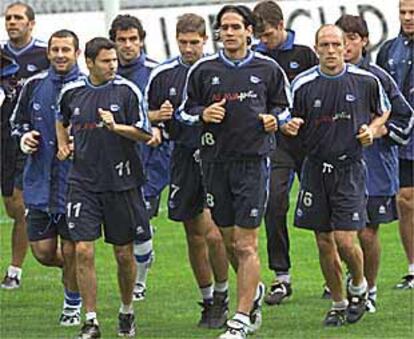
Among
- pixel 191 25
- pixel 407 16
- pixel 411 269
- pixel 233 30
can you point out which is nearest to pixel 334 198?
pixel 233 30

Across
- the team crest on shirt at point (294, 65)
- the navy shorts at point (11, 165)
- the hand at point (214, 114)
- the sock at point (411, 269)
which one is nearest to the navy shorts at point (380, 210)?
the sock at point (411, 269)

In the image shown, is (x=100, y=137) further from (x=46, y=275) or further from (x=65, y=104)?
(x=46, y=275)

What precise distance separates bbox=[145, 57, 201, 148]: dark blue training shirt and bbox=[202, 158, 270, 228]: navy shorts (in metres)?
0.91

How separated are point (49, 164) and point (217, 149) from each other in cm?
161

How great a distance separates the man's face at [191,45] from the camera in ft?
45.2

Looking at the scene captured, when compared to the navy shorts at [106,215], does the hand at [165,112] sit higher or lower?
higher

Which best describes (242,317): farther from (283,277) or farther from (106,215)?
(283,277)

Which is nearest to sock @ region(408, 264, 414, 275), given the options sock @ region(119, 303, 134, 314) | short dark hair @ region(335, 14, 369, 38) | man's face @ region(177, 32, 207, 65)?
short dark hair @ region(335, 14, 369, 38)

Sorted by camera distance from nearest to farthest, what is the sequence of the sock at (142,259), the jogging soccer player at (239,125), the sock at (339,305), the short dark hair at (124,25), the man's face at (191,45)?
the jogging soccer player at (239,125) < the sock at (339,305) < the man's face at (191,45) < the short dark hair at (124,25) < the sock at (142,259)

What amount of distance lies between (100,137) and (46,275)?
158 inches

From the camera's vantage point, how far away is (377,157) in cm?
1465

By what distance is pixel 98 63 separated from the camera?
13062 mm

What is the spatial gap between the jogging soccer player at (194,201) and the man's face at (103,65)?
689 millimetres

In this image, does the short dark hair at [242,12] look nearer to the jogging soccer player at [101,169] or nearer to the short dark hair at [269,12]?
the jogging soccer player at [101,169]
